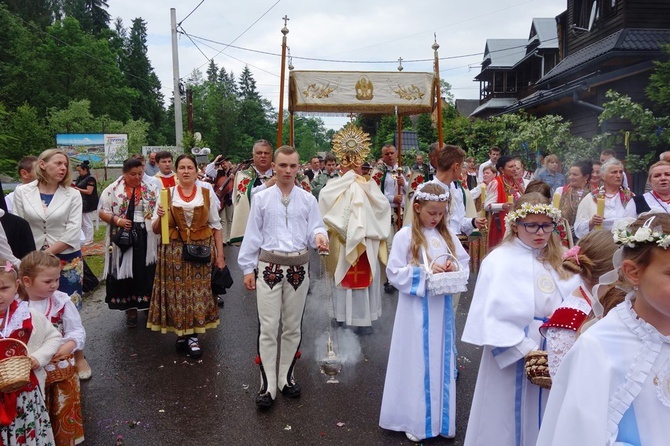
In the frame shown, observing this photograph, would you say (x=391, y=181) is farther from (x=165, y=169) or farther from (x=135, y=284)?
(x=135, y=284)

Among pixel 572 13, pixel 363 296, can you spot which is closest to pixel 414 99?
pixel 363 296

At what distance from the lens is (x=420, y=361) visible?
156 inches

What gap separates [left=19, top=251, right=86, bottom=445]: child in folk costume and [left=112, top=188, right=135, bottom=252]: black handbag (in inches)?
107

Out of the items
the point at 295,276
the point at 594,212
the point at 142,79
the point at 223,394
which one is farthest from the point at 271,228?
the point at 142,79

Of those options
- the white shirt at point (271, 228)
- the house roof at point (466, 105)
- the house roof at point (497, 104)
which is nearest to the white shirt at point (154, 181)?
the white shirt at point (271, 228)

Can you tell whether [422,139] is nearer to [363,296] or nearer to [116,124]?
[116,124]

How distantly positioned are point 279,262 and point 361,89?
5.06 metres

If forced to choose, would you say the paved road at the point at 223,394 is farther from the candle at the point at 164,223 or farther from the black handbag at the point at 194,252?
the candle at the point at 164,223

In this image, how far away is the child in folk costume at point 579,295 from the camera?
244 cm

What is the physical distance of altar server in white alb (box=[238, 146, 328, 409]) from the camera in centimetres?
465

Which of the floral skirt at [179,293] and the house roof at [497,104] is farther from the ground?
the house roof at [497,104]

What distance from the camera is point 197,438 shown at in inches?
162

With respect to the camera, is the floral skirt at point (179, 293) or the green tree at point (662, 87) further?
the green tree at point (662, 87)

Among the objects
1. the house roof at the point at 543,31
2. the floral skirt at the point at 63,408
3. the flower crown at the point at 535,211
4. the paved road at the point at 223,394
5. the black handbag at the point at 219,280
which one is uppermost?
the house roof at the point at 543,31
